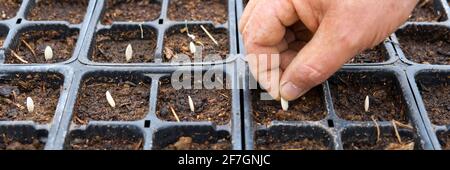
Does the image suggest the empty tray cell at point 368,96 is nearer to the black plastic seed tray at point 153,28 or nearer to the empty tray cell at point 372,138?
the empty tray cell at point 372,138

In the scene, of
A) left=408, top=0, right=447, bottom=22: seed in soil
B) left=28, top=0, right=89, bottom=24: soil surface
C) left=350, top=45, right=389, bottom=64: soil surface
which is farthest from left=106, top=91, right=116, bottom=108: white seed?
left=408, top=0, right=447, bottom=22: seed in soil

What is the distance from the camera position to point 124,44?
1.73 metres

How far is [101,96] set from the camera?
1.49 meters

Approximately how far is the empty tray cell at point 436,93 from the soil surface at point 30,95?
3.33ft

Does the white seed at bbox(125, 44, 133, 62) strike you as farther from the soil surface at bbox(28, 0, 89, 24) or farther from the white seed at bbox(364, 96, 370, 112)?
the white seed at bbox(364, 96, 370, 112)

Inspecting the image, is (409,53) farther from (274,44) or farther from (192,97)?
(192,97)

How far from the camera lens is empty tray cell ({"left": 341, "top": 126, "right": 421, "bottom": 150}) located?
1.33m

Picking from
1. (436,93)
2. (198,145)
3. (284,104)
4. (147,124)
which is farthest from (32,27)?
(436,93)

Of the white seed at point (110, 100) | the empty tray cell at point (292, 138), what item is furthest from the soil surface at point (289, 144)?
the white seed at point (110, 100)

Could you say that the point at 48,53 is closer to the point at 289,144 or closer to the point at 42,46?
the point at 42,46

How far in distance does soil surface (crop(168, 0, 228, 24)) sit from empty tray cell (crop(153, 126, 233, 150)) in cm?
57

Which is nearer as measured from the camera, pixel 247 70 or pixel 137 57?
pixel 247 70
